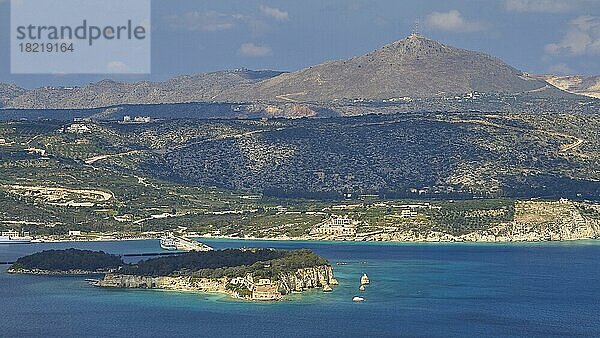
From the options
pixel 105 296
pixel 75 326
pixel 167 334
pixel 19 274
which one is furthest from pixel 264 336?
pixel 19 274

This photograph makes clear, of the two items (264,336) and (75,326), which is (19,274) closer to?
(75,326)

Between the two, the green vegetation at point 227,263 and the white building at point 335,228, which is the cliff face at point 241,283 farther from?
the white building at point 335,228

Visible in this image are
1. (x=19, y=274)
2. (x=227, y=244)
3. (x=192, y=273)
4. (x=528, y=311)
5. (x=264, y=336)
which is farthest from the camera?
(x=227, y=244)

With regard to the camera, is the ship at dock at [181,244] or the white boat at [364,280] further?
the ship at dock at [181,244]

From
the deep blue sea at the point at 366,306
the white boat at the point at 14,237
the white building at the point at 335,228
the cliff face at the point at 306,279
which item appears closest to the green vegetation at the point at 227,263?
the cliff face at the point at 306,279

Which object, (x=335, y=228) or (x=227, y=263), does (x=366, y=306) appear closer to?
(x=227, y=263)

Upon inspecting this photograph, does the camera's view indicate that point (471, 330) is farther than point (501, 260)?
No
